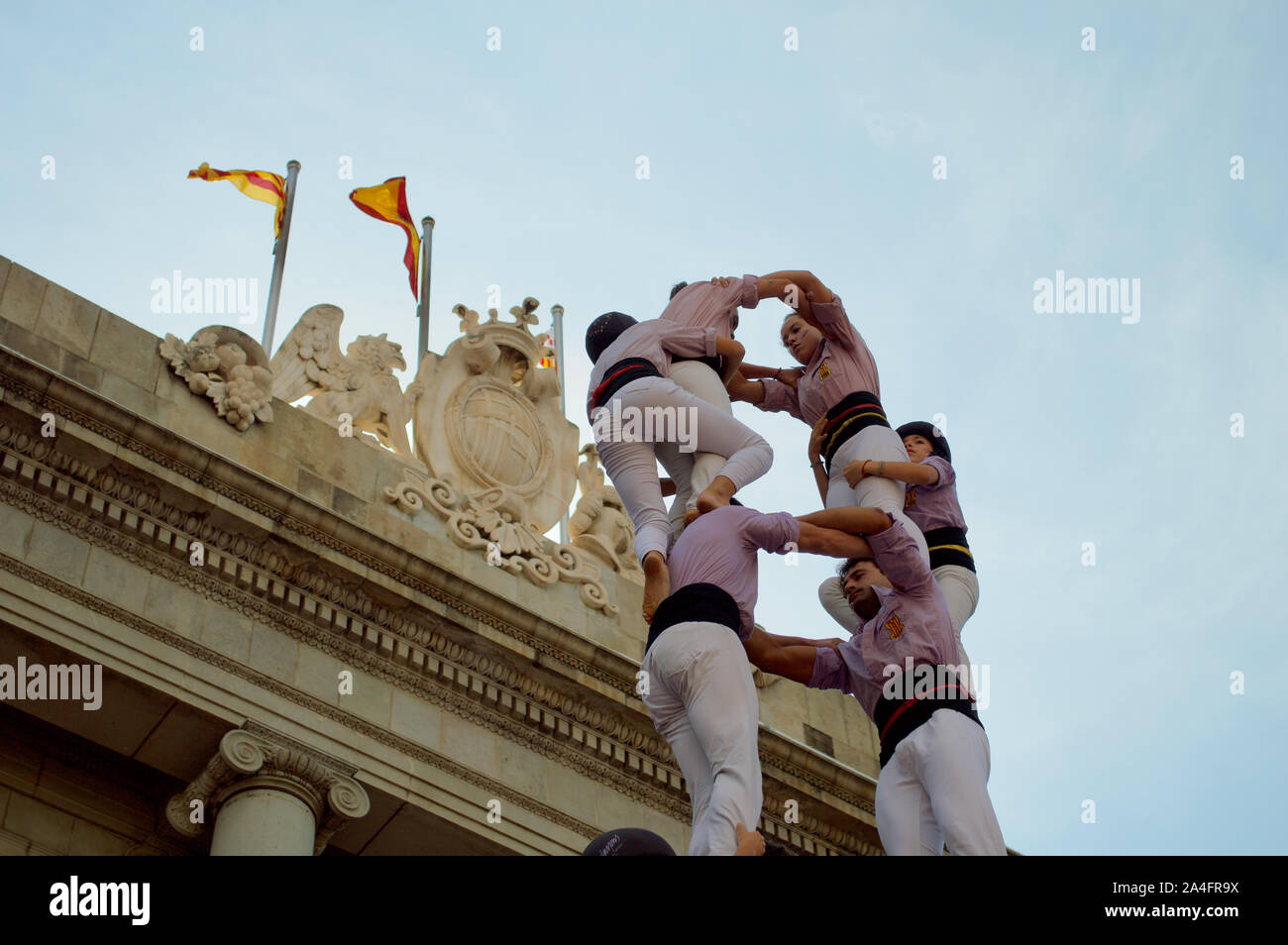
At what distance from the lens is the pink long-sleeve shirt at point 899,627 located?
9.88 meters

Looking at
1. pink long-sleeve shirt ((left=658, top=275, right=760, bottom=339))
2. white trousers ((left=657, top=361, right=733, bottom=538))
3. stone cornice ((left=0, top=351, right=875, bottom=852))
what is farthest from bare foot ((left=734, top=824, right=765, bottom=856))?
stone cornice ((left=0, top=351, right=875, bottom=852))

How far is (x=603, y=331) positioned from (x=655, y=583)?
2.65m

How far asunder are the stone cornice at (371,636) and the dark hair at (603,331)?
9.76 feet

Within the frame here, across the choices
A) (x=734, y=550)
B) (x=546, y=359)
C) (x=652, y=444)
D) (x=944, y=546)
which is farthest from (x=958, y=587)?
(x=546, y=359)

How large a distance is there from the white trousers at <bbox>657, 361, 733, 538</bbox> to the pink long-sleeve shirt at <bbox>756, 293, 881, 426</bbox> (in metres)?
0.90

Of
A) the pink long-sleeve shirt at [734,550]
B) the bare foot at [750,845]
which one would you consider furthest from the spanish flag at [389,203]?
the bare foot at [750,845]

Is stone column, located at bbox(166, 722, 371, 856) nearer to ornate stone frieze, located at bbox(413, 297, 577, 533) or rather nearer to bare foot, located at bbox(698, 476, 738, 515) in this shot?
ornate stone frieze, located at bbox(413, 297, 577, 533)

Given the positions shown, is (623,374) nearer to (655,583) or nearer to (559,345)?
(655,583)

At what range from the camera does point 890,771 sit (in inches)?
372

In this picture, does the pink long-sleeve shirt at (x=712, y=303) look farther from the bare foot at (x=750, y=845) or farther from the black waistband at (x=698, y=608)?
the bare foot at (x=750, y=845)

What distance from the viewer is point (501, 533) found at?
50.6ft

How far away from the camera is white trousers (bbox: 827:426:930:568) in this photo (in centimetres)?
1113
